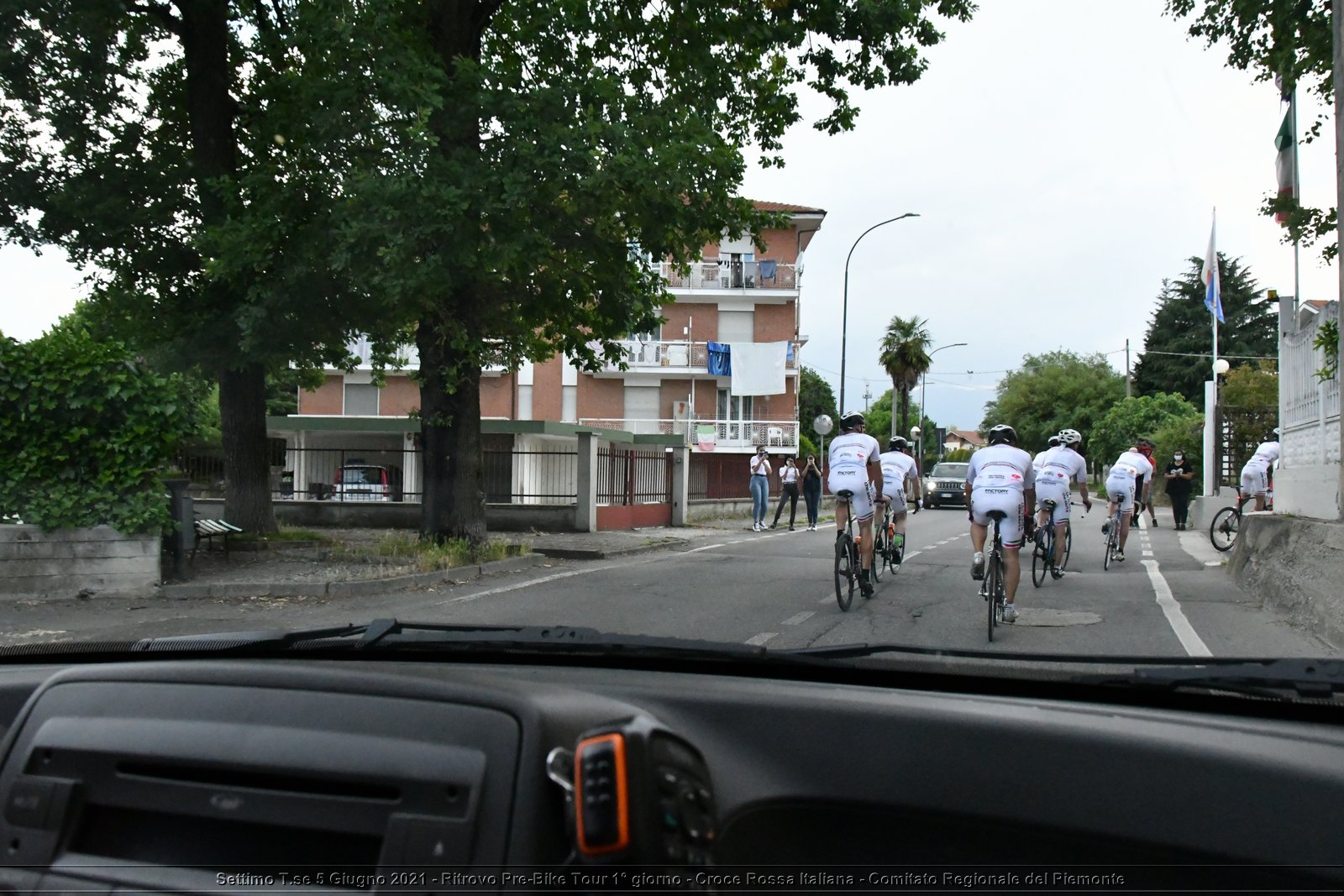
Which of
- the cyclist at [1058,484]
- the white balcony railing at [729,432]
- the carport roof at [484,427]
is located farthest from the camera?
the white balcony railing at [729,432]

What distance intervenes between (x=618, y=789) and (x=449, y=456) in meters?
13.8

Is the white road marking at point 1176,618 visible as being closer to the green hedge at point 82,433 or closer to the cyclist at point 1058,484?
the cyclist at point 1058,484

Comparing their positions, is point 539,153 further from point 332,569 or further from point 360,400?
point 360,400

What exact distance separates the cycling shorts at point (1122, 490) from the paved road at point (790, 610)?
845mm

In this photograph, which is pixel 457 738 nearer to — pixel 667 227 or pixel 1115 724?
pixel 1115 724

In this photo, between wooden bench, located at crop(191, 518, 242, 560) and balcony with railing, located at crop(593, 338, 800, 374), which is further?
balcony with railing, located at crop(593, 338, 800, 374)

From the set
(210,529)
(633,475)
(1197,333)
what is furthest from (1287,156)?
(1197,333)

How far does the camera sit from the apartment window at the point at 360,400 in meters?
46.4

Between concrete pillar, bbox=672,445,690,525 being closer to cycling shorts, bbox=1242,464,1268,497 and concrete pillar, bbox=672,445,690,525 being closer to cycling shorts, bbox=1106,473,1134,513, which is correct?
cycling shorts, bbox=1242,464,1268,497

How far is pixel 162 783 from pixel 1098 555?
Answer: 17107 mm

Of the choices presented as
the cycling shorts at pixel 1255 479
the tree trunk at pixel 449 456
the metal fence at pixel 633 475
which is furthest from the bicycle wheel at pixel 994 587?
the metal fence at pixel 633 475

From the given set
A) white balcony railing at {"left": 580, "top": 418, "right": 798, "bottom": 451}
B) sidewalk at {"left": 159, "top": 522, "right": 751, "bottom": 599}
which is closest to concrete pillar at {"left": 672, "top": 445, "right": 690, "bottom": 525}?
sidewalk at {"left": 159, "top": 522, "right": 751, "bottom": 599}

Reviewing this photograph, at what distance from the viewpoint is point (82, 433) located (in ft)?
36.8

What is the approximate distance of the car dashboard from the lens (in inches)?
60.2
